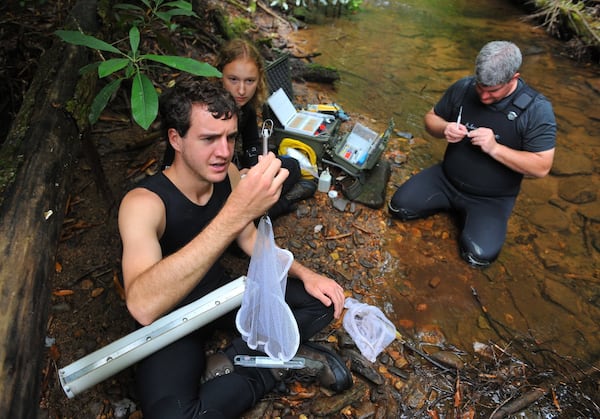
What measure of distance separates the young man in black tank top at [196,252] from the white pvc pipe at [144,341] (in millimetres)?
148

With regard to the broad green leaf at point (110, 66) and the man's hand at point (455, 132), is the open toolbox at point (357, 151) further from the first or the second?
the broad green leaf at point (110, 66)

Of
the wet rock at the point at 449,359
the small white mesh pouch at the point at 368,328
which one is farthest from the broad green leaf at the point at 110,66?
the wet rock at the point at 449,359

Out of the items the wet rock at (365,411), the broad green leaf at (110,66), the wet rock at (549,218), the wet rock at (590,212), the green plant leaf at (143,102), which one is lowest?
the wet rock at (365,411)

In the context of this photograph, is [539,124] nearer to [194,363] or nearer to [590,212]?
[590,212]

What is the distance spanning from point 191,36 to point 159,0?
342 centimetres

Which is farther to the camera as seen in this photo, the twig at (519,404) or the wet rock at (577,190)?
the wet rock at (577,190)

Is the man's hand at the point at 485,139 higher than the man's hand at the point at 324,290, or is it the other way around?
the man's hand at the point at 485,139

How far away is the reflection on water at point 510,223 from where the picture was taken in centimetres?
298

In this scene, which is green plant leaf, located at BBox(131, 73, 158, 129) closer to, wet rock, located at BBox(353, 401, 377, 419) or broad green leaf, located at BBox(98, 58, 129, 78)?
broad green leaf, located at BBox(98, 58, 129, 78)

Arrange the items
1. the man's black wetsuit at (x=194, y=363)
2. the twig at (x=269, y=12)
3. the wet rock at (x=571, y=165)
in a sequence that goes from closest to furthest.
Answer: the man's black wetsuit at (x=194, y=363), the wet rock at (x=571, y=165), the twig at (x=269, y=12)

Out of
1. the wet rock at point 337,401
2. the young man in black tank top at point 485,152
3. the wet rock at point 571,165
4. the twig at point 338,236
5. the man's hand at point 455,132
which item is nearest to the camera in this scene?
the wet rock at point 337,401

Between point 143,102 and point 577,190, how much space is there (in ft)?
16.2

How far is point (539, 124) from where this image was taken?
122 inches

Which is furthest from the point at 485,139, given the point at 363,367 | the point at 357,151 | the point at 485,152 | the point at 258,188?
the point at 258,188
